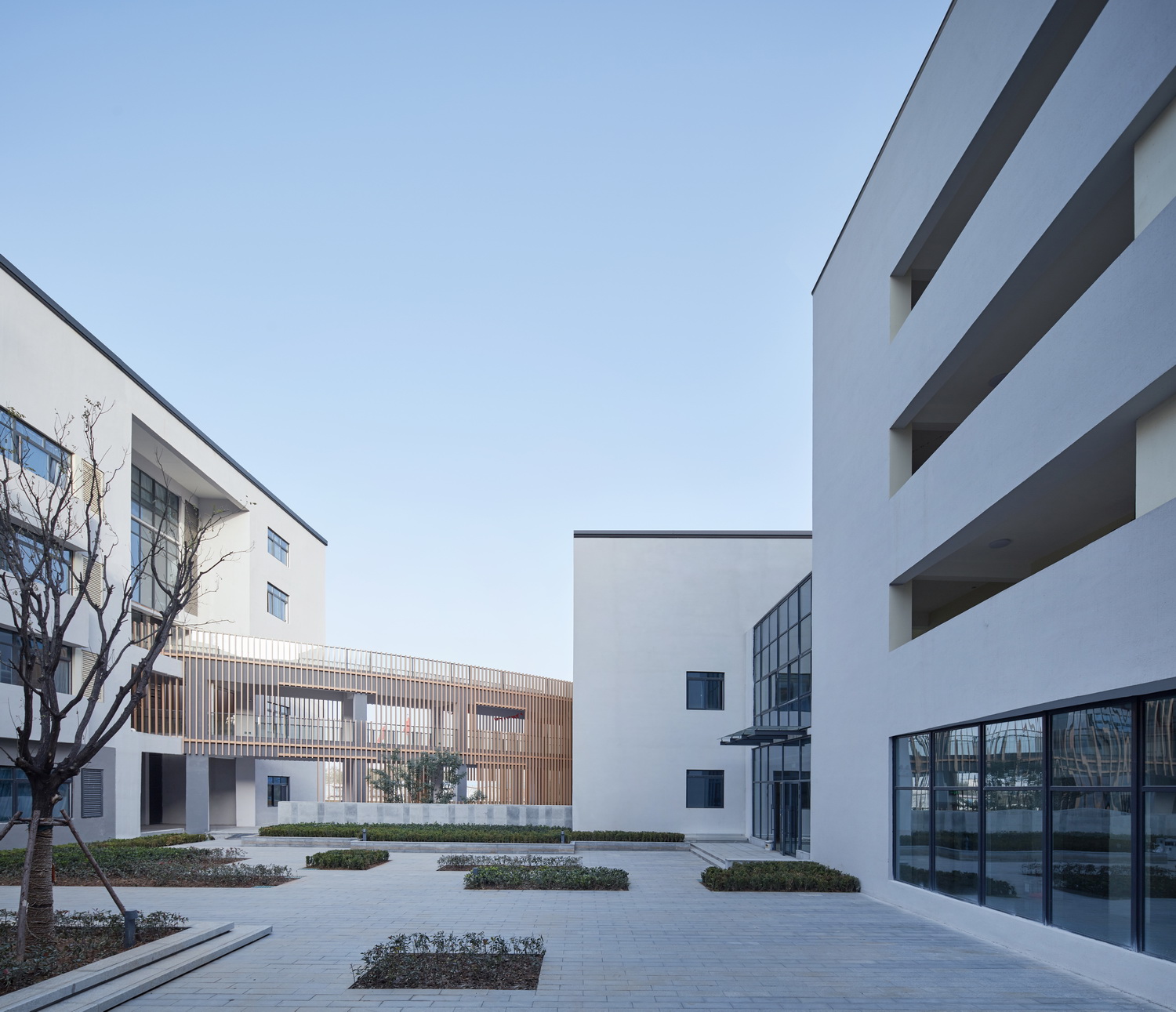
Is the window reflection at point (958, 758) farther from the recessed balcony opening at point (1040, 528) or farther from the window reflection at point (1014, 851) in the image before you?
the recessed balcony opening at point (1040, 528)

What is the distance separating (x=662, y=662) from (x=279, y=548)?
23.0 metres

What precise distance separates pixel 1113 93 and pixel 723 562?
26834mm

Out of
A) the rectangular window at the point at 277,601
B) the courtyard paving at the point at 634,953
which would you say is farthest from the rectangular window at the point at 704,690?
the rectangular window at the point at 277,601

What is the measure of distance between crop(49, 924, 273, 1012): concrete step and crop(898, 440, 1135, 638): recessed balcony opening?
11.8 metres

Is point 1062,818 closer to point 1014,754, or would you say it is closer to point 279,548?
point 1014,754

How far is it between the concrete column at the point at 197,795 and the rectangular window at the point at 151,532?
20.3 ft

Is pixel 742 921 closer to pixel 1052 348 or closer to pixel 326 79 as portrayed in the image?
pixel 1052 348

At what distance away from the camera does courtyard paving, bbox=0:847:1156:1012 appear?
10.2 m

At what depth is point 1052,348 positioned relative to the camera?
1190 centimetres

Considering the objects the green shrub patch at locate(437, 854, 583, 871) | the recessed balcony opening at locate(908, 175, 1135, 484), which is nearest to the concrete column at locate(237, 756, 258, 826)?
the green shrub patch at locate(437, 854, 583, 871)

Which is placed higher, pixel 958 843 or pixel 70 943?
pixel 958 843

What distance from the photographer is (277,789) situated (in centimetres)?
4312

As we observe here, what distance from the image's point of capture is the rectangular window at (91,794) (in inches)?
1209

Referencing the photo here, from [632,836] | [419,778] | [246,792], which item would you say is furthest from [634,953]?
[246,792]
